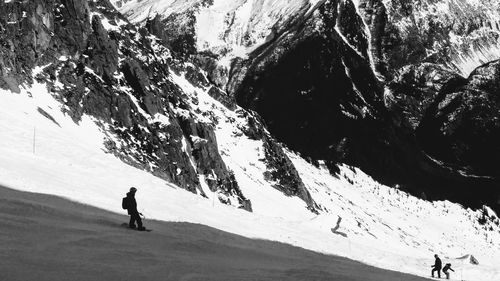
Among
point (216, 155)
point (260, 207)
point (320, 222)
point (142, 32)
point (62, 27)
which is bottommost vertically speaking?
point (320, 222)

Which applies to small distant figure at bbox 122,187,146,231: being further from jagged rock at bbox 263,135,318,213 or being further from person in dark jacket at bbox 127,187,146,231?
jagged rock at bbox 263,135,318,213

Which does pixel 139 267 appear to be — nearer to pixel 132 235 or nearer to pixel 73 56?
pixel 132 235

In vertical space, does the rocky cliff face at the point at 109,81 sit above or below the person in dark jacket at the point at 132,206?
above

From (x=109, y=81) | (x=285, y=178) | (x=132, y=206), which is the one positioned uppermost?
(x=109, y=81)

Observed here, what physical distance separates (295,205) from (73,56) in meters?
59.0

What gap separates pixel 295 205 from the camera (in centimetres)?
12038

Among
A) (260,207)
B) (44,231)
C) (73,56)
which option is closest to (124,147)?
(73,56)

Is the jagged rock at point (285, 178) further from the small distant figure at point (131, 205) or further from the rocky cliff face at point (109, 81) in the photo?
the small distant figure at point (131, 205)

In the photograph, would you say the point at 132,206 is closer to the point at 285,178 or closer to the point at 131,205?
the point at 131,205

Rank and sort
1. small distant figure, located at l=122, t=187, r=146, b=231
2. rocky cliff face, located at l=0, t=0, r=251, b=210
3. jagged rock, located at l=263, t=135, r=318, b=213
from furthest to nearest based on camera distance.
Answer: jagged rock, located at l=263, t=135, r=318, b=213 < rocky cliff face, located at l=0, t=0, r=251, b=210 < small distant figure, located at l=122, t=187, r=146, b=231

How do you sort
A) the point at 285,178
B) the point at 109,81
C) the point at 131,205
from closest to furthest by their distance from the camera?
the point at 131,205
the point at 109,81
the point at 285,178

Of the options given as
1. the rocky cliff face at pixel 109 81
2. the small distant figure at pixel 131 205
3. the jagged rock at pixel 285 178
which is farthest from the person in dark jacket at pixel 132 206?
the jagged rock at pixel 285 178

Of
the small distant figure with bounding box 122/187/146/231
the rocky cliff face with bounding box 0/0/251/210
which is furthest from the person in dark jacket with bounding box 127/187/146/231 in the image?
the rocky cliff face with bounding box 0/0/251/210

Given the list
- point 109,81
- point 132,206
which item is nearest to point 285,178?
point 109,81
